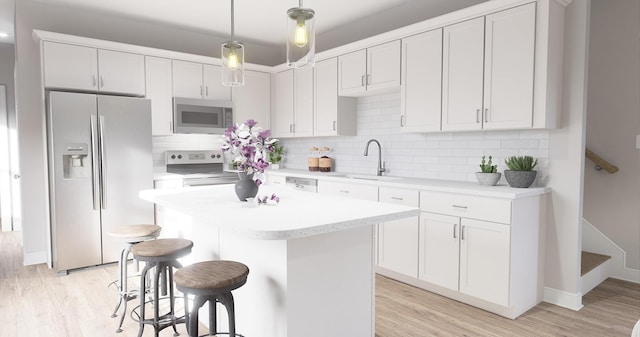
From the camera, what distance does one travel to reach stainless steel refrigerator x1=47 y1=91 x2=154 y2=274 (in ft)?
12.2

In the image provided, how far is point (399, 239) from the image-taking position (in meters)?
3.48

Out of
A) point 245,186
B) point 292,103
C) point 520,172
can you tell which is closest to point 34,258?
point 245,186

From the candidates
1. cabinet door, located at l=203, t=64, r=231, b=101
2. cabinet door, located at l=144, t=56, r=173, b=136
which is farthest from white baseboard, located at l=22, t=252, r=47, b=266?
cabinet door, located at l=203, t=64, r=231, b=101

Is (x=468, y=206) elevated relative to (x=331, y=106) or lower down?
lower down

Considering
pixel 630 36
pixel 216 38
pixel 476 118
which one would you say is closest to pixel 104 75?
pixel 216 38

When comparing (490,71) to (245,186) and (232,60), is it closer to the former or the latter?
(232,60)

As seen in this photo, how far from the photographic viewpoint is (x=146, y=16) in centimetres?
457

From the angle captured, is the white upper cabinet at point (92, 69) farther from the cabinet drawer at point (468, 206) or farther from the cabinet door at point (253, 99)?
the cabinet drawer at point (468, 206)

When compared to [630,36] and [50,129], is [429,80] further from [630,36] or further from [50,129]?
[50,129]

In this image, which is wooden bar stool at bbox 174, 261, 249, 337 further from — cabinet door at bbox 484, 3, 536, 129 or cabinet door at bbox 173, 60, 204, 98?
cabinet door at bbox 173, 60, 204, 98

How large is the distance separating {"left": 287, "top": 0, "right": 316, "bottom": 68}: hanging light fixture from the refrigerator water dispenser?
2.80 meters

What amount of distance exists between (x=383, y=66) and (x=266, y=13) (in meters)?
1.51

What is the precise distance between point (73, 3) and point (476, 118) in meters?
4.18

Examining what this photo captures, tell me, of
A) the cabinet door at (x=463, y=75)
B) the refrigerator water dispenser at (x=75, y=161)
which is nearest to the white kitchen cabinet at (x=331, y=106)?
the cabinet door at (x=463, y=75)
